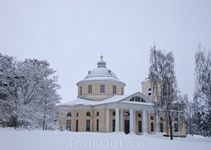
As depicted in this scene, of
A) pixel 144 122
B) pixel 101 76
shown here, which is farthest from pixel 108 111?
pixel 101 76

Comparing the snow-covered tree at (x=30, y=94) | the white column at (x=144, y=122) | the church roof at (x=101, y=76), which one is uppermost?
the church roof at (x=101, y=76)

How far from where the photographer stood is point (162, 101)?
22.5 metres

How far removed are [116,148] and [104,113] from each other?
68.0 ft

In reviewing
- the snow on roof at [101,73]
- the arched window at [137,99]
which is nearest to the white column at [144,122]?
the arched window at [137,99]

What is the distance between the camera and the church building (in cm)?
3153

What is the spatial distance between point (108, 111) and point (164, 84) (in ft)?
39.0

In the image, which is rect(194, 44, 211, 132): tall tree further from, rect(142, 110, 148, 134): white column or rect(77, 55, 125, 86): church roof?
rect(77, 55, 125, 86): church roof

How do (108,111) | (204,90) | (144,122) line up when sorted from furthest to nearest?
(108,111) → (144,122) → (204,90)

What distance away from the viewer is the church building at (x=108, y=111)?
31.5 metres

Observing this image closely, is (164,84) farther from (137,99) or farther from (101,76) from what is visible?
(101,76)

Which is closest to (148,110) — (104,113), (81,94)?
(104,113)

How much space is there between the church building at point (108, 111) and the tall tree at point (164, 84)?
6.53 m

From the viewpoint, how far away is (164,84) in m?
22.9

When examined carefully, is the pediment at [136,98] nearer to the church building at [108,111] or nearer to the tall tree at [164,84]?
the church building at [108,111]
